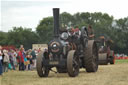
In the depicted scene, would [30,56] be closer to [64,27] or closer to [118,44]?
[64,27]

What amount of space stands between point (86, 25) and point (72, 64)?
2522 inches

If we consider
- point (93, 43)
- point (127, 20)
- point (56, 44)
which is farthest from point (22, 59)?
point (127, 20)

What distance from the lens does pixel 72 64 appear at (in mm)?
13469

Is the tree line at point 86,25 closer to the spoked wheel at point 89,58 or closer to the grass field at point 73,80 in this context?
the spoked wheel at point 89,58

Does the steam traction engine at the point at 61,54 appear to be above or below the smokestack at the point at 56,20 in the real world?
below

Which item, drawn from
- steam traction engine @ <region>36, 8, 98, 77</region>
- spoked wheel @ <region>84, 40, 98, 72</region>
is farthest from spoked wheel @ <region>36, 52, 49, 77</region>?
spoked wheel @ <region>84, 40, 98, 72</region>

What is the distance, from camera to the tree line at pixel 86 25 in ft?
255

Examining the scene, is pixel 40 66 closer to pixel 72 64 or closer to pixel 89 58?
pixel 72 64

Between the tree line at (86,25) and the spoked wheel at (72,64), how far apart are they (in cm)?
6047

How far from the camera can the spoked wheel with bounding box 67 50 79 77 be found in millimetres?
13453

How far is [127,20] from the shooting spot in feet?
281

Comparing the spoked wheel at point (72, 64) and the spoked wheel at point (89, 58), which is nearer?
the spoked wheel at point (72, 64)

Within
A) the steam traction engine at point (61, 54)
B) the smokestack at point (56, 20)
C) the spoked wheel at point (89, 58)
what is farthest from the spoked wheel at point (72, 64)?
the spoked wheel at point (89, 58)

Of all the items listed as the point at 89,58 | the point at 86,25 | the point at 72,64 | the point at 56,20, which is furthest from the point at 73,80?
the point at 86,25
